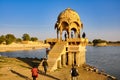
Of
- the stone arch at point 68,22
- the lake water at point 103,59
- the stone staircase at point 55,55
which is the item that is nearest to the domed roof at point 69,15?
the stone arch at point 68,22

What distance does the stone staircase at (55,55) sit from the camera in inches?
1194

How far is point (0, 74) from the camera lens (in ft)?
85.1

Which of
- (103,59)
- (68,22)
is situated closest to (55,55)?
(68,22)

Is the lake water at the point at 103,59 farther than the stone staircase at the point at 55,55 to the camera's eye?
Yes

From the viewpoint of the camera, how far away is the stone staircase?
1194 inches

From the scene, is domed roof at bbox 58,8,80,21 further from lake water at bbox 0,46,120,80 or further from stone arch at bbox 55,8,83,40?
lake water at bbox 0,46,120,80

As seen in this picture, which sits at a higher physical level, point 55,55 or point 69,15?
point 69,15

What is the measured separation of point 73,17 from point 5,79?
66.9 feet

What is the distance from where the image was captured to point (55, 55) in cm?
3294

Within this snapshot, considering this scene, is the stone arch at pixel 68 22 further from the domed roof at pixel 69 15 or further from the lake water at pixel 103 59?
the lake water at pixel 103 59

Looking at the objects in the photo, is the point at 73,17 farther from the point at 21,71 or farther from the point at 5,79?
the point at 5,79

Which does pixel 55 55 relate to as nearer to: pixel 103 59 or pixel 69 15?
pixel 69 15

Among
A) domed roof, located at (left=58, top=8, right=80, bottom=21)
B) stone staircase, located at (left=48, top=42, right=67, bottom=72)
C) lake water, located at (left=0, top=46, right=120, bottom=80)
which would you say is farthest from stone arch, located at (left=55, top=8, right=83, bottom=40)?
lake water, located at (left=0, top=46, right=120, bottom=80)

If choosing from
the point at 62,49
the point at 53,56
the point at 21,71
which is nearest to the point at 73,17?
the point at 62,49
